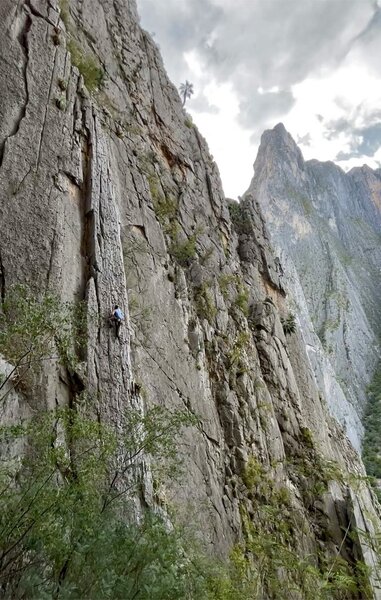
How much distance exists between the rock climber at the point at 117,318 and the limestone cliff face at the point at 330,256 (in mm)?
40642

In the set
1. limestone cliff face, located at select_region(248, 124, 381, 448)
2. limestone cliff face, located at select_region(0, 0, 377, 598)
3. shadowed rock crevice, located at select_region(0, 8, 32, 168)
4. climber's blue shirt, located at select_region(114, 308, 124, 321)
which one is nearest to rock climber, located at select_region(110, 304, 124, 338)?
climber's blue shirt, located at select_region(114, 308, 124, 321)

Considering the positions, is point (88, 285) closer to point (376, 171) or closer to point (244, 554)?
point (244, 554)

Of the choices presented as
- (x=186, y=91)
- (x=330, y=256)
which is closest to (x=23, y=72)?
(x=186, y=91)

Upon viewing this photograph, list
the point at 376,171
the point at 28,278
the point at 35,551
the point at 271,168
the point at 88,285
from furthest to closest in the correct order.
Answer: the point at 376,171 < the point at 271,168 < the point at 88,285 < the point at 28,278 < the point at 35,551

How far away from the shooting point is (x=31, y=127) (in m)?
12.4

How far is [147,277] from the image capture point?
1483cm

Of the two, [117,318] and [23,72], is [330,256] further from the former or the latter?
[117,318]

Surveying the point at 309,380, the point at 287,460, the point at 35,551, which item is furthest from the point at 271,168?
the point at 35,551

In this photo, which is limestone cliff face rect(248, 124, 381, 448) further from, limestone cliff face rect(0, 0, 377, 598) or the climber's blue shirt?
the climber's blue shirt

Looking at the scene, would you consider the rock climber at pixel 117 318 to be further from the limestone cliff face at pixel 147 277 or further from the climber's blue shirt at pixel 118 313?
the limestone cliff face at pixel 147 277

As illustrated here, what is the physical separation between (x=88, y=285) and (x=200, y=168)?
17.5m

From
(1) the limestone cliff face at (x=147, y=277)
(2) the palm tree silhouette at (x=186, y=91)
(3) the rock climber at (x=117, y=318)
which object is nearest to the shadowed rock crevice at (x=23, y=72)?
(1) the limestone cliff face at (x=147, y=277)

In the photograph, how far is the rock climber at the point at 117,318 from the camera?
421 inches

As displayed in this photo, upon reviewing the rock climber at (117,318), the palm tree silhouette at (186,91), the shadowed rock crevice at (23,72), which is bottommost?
the rock climber at (117,318)
